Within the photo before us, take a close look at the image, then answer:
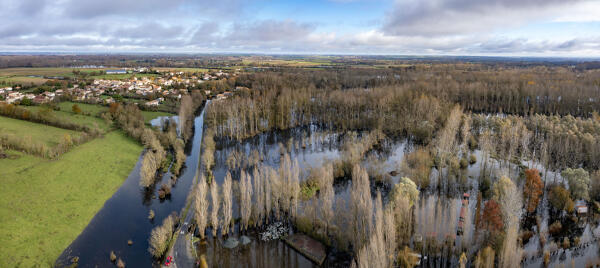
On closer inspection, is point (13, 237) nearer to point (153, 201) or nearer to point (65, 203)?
point (65, 203)

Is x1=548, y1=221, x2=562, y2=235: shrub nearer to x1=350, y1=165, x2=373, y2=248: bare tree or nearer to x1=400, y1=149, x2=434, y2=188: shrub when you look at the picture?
x1=400, y1=149, x2=434, y2=188: shrub

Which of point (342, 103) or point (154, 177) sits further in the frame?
point (342, 103)

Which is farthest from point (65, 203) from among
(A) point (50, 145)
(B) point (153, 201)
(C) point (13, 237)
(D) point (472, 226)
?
(D) point (472, 226)

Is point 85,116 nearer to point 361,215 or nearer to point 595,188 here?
point 361,215

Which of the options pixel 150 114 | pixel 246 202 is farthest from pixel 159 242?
pixel 150 114

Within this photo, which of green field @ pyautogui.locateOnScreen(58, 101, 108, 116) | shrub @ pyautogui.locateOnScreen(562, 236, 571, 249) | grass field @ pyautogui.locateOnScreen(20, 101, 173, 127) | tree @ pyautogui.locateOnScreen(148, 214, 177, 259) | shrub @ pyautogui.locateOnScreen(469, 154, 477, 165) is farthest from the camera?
green field @ pyautogui.locateOnScreen(58, 101, 108, 116)

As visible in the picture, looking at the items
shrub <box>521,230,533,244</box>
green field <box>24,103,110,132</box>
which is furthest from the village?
shrub <box>521,230,533,244</box>
